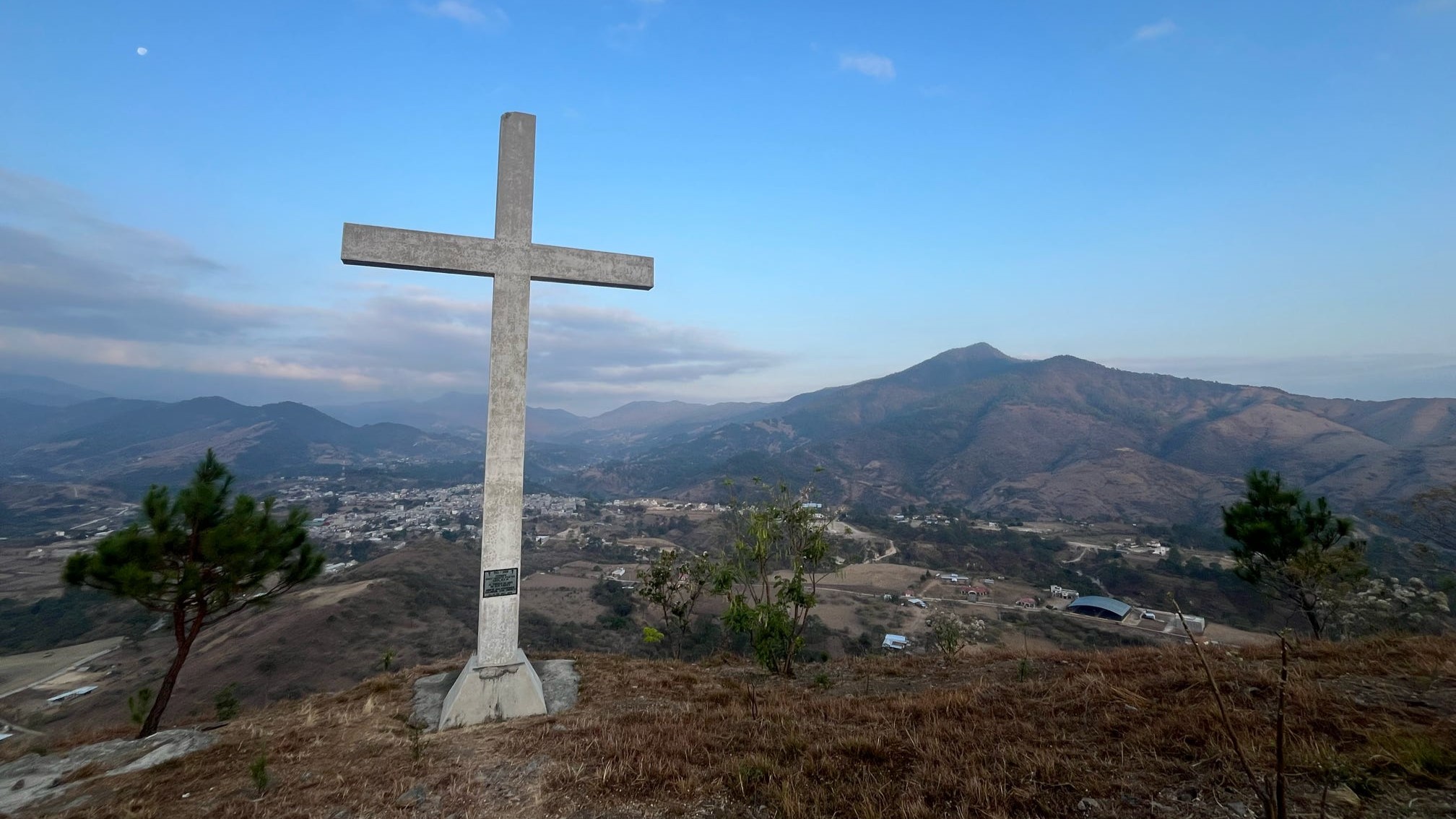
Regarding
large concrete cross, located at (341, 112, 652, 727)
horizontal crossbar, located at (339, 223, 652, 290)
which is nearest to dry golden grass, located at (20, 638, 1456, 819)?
large concrete cross, located at (341, 112, 652, 727)

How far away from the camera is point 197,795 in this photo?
15.4 ft

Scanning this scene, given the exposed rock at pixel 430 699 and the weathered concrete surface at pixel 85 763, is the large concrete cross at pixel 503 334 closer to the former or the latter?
the exposed rock at pixel 430 699

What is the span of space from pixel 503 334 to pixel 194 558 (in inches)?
219

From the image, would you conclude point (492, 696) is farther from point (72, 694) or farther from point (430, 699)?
point (72, 694)

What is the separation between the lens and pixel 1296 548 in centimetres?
1191

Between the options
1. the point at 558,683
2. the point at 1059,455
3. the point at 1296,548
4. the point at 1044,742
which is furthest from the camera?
the point at 1059,455

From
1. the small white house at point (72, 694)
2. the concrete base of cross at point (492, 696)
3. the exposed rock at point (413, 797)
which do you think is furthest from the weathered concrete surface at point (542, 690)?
the small white house at point (72, 694)

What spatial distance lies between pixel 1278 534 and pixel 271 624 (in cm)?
4536

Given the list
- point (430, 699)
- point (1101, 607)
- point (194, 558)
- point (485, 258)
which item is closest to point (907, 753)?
point (430, 699)

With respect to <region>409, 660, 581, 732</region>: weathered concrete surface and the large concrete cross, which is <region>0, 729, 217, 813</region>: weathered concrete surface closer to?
<region>409, 660, 581, 732</region>: weathered concrete surface

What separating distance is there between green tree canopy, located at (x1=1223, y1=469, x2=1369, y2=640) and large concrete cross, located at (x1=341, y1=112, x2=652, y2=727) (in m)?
13.5

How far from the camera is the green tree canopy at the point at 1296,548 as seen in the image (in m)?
10.3

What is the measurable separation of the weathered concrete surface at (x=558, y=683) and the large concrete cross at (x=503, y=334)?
12.0 inches

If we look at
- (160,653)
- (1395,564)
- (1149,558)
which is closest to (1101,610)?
(1395,564)
